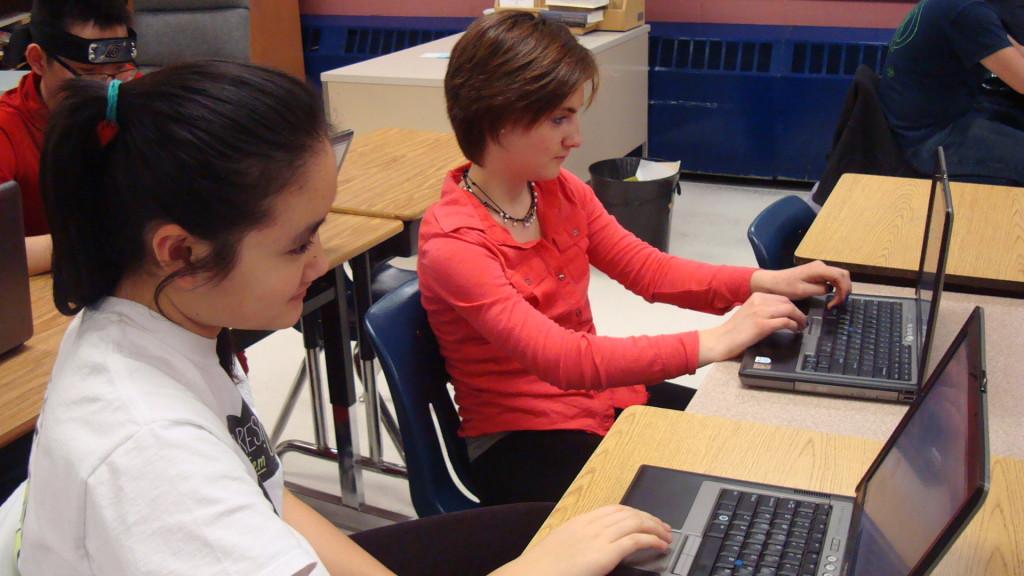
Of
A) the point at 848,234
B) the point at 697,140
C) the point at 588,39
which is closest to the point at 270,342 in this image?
the point at 588,39


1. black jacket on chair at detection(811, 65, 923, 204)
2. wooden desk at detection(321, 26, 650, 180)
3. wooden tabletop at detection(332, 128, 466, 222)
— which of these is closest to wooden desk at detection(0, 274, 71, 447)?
wooden tabletop at detection(332, 128, 466, 222)

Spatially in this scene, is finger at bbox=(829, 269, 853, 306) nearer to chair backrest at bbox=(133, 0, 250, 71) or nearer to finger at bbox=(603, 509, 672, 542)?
finger at bbox=(603, 509, 672, 542)

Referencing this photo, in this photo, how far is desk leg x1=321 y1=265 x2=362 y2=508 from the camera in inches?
80.7

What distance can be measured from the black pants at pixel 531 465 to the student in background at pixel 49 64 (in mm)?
924

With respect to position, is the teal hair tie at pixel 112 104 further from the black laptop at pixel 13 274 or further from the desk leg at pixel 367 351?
the desk leg at pixel 367 351

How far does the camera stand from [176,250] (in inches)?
32.5

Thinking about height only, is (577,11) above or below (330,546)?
above

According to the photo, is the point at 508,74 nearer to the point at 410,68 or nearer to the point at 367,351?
the point at 367,351

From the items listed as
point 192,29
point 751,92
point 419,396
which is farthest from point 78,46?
point 751,92

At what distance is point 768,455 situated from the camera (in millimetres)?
1133

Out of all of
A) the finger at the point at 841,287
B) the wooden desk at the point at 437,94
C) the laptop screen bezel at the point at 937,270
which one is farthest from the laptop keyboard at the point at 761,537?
the wooden desk at the point at 437,94

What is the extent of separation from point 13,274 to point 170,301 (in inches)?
24.7

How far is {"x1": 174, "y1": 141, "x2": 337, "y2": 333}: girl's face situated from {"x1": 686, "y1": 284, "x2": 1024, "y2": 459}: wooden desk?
623mm

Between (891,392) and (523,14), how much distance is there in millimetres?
794
